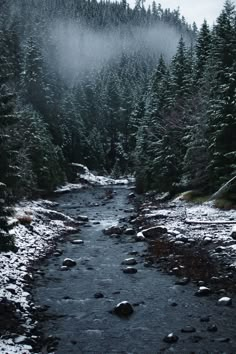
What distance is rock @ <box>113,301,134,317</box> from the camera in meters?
14.7

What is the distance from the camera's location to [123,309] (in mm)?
14773

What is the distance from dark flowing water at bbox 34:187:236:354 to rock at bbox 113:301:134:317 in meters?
0.23

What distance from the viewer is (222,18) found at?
41781 mm

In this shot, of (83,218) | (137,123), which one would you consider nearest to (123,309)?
(83,218)

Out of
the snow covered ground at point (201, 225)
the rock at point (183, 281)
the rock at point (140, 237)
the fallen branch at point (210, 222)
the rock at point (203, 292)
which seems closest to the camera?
the rock at point (203, 292)

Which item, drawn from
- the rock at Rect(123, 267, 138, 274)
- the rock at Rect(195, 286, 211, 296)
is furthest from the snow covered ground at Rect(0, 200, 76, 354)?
the rock at Rect(195, 286, 211, 296)

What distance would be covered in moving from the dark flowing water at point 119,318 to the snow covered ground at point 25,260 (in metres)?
0.73

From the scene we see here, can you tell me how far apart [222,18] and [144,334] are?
37.5 metres

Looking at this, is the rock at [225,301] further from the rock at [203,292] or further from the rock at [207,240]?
the rock at [207,240]

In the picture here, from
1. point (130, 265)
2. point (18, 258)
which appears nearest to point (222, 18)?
point (130, 265)

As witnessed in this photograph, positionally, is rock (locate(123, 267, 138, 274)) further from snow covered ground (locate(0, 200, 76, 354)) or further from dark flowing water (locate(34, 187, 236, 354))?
snow covered ground (locate(0, 200, 76, 354))

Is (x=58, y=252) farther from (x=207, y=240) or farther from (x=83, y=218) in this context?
(x=83, y=218)

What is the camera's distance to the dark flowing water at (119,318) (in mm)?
12203

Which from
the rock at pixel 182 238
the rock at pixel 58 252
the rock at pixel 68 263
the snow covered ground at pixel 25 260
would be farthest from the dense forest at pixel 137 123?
the rock at pixel 182 238
